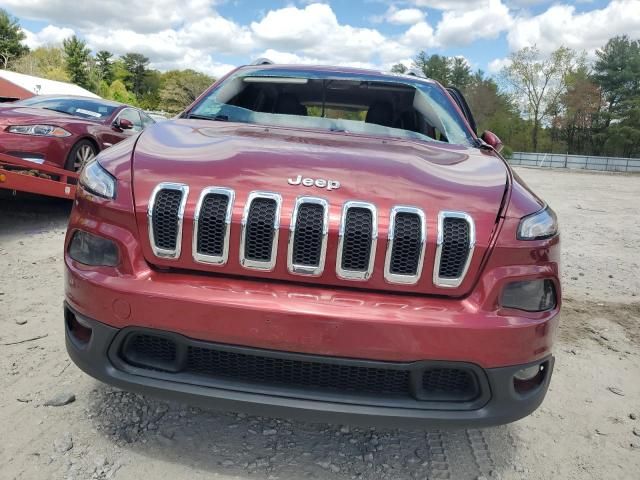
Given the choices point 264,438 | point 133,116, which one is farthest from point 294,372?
point 133,116

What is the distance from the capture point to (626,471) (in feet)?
7.07

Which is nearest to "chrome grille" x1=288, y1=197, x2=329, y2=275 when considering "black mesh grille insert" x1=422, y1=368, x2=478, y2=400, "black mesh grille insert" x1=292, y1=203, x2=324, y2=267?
"black mesh grille insert" x1=292, y1=203, x2=324, y2=267

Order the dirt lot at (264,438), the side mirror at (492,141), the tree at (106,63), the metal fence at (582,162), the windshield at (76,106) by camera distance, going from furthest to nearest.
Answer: the tree at (106,63) < the metal fence at (582,162) < the windshield at (76,106) < the side mirror at (492,141) < the dirt lot at (264,438)

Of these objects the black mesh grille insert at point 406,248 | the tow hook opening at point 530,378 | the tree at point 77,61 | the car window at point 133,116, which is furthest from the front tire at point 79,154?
the tree at point 77,61

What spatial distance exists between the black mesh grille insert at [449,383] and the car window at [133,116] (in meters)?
7.05

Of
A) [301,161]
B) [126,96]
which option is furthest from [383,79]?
[126,96]

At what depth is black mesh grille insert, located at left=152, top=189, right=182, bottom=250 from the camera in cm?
180

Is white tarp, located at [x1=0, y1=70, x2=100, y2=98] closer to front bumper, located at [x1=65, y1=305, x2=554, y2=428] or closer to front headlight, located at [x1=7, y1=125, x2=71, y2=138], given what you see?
front headlight, located at [x1=7, y1=125, x2=71, y2=138]

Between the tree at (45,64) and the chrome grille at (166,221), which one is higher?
the tree at (45,64)

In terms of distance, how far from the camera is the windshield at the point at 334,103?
2.99 m

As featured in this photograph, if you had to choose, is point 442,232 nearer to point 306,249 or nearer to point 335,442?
point 306,249

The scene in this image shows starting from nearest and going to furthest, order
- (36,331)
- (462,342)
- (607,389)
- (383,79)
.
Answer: (462,342) < (607,389) < (36,331) < (383,79)

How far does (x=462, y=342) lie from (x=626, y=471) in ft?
3.62

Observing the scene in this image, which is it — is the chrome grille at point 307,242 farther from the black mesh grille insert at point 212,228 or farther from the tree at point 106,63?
the tree at point 106,63
